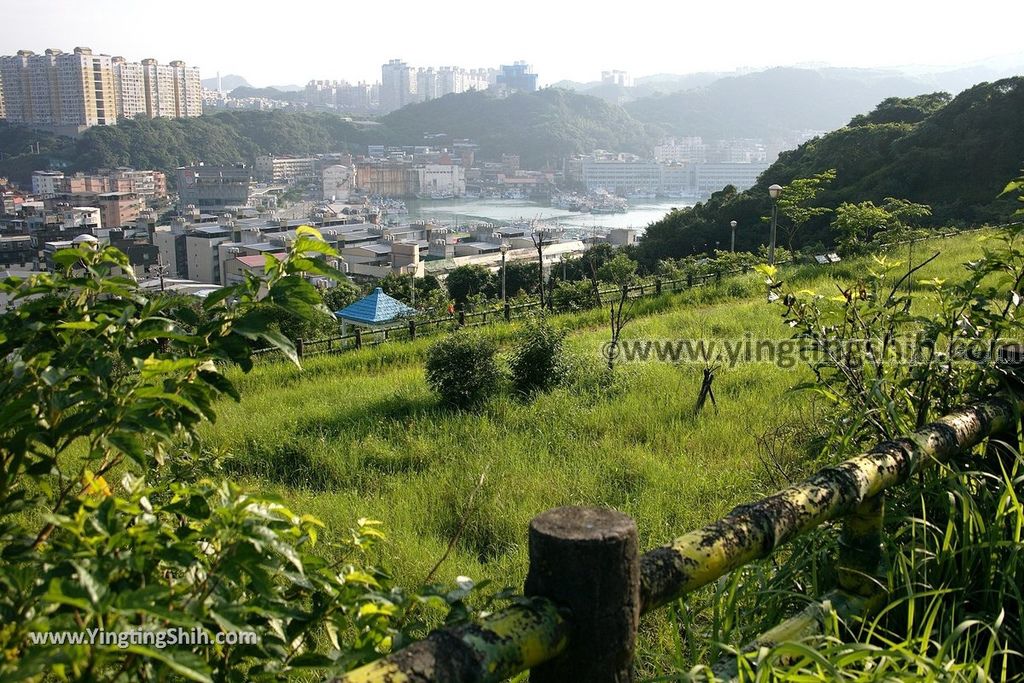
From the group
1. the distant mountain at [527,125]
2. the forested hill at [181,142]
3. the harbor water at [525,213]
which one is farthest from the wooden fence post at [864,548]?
the distant mountain at [527,125]

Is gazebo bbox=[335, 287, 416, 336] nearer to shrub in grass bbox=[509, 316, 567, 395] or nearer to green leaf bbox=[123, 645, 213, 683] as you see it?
shrub in grass bbox=[509, 316, 567, 395]

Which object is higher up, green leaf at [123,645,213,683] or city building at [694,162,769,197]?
city building at [694,162,769,197]

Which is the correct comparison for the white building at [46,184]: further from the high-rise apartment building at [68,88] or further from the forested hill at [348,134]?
the high-rise apartment building at [68,88]

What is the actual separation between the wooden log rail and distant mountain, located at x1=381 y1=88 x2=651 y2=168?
329 ft

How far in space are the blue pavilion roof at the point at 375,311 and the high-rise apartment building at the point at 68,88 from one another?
89.0 metres

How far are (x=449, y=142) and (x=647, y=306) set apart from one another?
10201 centimetres

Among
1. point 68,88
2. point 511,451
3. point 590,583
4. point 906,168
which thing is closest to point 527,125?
point 68,88

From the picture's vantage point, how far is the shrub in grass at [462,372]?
18.9ft

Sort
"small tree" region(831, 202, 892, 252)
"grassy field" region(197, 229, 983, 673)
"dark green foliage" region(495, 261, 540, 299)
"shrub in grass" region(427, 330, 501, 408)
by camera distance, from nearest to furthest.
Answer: "grassy field" region(197, 229, 983, 673) → "shrub in grass" region(427, 330, 501, 408) → "small tree" region(831, 202, 892, 252) → "dark green foliage" region(495, 261, 540, 299)

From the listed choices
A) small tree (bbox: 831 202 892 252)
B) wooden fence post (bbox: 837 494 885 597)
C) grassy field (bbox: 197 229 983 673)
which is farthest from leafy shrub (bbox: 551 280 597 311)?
wooden fence post (bbox: 837 494 885 597)

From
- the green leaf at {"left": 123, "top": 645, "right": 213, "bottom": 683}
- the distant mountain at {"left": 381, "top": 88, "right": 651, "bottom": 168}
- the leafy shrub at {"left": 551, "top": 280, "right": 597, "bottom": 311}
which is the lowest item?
the leafy shrub at {"left": 551, "top": 280, "right": 597, "bottom": 311}

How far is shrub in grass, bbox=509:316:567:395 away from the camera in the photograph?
5.91 m

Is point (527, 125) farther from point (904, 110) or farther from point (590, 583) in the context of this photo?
point (590, 583)

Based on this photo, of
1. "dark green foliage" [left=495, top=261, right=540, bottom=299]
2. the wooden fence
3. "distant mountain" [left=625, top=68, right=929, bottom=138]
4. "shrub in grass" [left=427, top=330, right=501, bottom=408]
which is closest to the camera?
"shrub in grass" [left=427, top=330, right=501, bottom=408]
